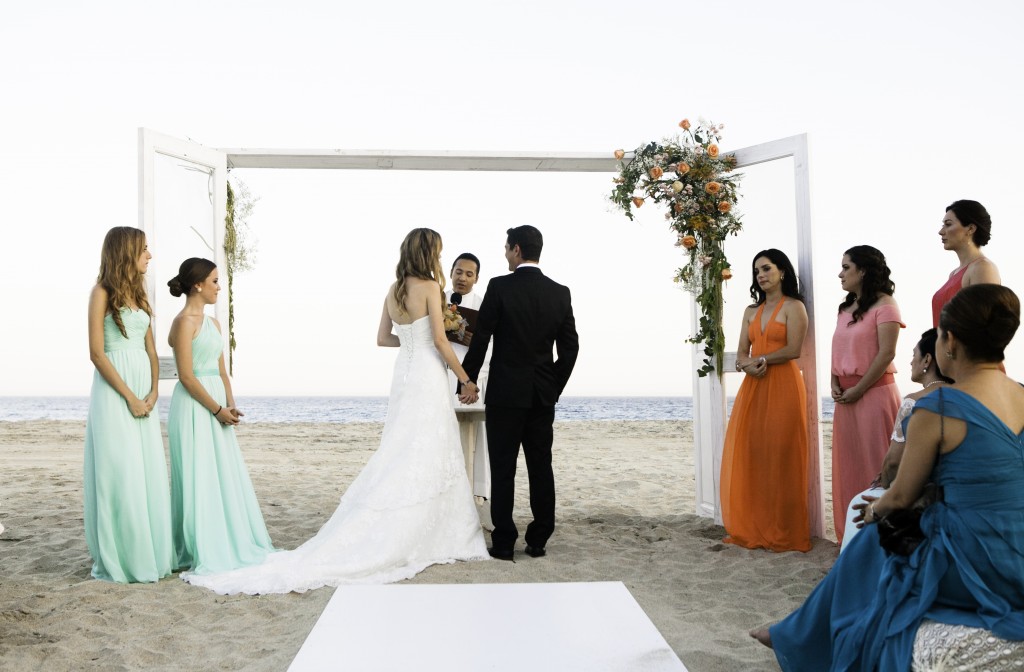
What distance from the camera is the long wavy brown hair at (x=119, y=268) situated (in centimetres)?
460

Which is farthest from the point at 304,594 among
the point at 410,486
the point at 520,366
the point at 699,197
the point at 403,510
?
the point at 699,197

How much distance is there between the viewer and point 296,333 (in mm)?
31328

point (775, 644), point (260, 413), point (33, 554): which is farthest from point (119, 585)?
point (260, 413)

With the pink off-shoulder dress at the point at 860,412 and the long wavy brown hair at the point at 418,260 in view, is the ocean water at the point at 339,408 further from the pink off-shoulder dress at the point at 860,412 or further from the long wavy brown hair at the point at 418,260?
the long wavy brown hair at the point at 418,260

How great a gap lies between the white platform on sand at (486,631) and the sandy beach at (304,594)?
0.91m

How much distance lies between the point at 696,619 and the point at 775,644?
1108 millimetres

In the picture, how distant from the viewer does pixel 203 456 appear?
4.83 metres

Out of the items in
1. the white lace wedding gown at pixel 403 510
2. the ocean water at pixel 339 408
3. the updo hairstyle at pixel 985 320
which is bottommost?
the ocean water at pixel 339 408

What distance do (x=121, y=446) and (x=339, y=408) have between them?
38101mm

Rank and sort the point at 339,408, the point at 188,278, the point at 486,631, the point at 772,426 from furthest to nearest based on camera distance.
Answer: the point at 339,408, the point at 772,426, the point at 188,278, the point at 486,631

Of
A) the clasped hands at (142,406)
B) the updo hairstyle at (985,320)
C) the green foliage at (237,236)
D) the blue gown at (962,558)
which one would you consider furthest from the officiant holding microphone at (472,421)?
the updo hairstyle at (985,320)

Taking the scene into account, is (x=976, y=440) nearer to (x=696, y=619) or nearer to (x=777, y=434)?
(x=696, y=619)

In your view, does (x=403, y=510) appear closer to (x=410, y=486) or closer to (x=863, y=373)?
→ (x=410, y=486)

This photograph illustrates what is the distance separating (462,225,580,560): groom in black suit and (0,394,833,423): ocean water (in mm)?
27271
